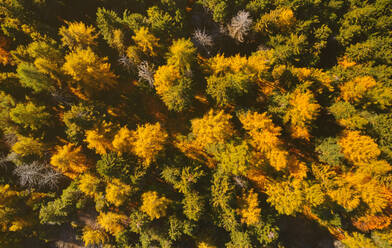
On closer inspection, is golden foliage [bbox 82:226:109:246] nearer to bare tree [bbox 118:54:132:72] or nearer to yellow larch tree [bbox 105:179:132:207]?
yellow larch tree [bbox 105:179:132:207]

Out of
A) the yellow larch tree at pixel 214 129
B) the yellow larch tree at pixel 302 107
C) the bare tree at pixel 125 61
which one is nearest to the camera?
the yellow larch tree at pixel 302 107

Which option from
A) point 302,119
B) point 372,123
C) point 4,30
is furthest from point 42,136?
point 372,123

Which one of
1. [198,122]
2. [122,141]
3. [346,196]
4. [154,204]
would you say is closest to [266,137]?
[198,122]

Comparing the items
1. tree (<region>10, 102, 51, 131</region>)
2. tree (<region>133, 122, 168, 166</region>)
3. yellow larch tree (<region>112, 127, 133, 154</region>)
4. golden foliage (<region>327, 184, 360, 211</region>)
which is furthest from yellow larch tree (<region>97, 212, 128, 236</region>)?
golden foliage (<region>327, 184, 360, 211</region>)

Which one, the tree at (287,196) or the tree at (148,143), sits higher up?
the tree at (148,143)

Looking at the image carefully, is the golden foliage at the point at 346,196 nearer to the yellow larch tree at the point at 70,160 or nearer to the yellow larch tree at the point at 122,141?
the yellow larch tree at the point at 122,141

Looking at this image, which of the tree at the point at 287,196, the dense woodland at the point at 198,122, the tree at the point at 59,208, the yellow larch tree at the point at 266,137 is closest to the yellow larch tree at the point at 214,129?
the dense woodland at the point at 198,122
